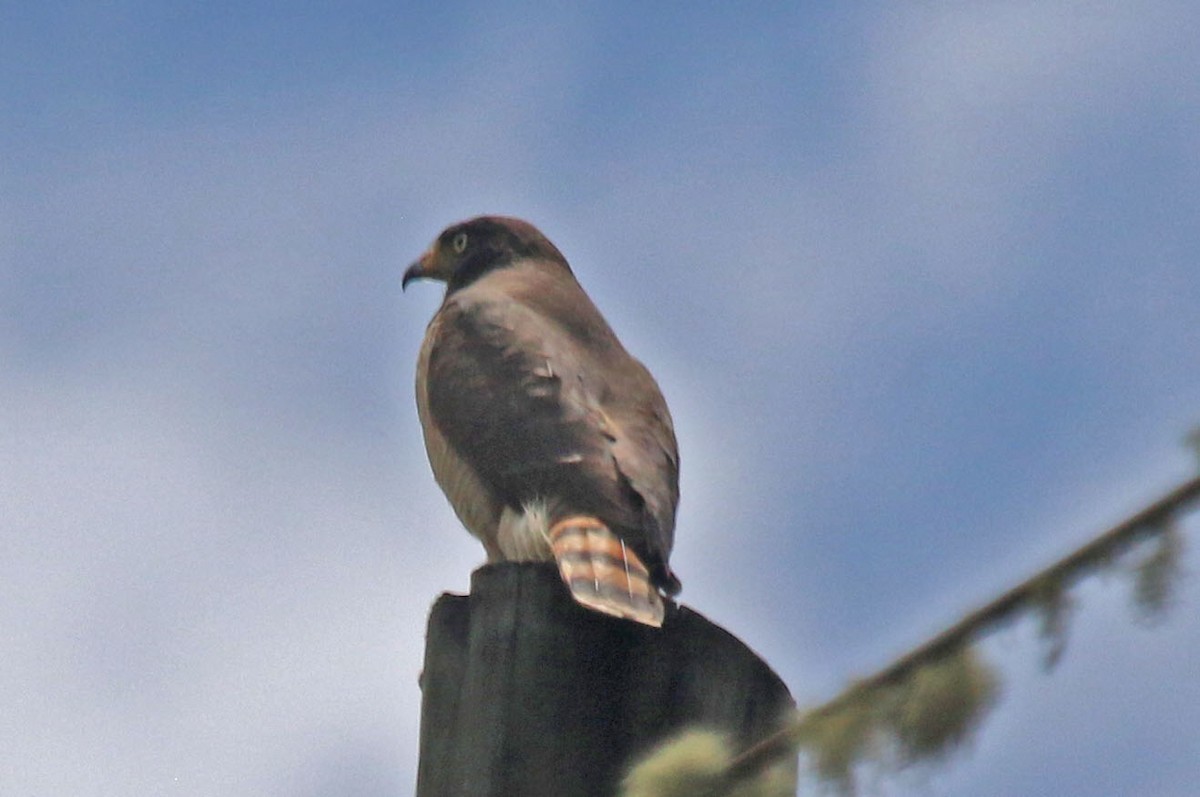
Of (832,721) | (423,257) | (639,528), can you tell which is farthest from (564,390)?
(832,721)

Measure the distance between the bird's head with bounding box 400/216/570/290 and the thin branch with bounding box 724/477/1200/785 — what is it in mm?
5835

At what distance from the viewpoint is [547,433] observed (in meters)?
5.89

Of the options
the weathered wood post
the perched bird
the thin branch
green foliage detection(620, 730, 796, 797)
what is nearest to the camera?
the thin branch

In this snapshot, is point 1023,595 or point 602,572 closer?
point 1023,595

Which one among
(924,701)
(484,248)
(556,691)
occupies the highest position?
(484,248)

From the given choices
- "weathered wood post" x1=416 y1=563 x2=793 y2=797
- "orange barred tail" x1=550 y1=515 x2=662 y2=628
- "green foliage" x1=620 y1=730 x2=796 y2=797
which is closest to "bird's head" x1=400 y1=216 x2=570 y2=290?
"orange barred tail" x1=550 y1=515 x2=662 y2=628

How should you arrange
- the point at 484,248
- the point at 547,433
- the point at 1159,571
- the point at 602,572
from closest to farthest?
the point at 1159,571 < the point at 602,572 < the point at 547,433 < the point at 484,248

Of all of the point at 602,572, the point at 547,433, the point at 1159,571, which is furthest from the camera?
the point at 547,433

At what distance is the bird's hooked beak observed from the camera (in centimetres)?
820

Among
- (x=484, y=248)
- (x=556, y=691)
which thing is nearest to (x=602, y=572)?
(x=556, y=691)

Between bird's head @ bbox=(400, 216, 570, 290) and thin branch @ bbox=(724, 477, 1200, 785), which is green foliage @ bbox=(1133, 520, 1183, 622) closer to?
thin branch @ bbox=(724, 477, 1200, 785)

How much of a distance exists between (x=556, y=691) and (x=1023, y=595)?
1.42 metres

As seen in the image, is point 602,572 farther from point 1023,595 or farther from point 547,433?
point 1023,595

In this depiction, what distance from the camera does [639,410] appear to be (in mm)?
6223
